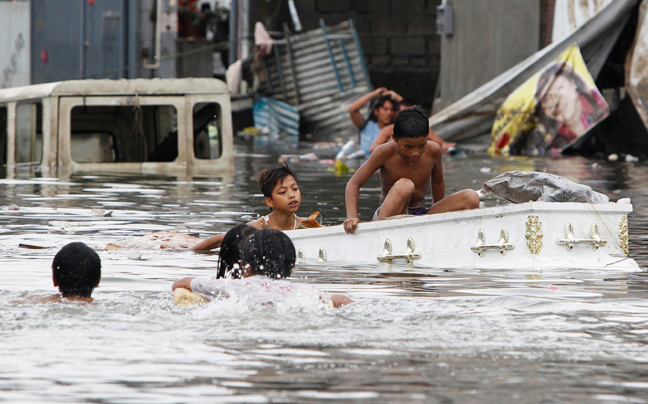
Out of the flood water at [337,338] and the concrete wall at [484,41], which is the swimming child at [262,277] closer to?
the flood water at [337,338]

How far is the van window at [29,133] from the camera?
1720cm

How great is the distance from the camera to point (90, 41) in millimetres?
27781

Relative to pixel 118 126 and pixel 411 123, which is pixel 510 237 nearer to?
pixel 411 123

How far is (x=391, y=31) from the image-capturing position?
29.3 metres

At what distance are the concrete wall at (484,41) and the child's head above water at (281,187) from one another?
14493mm

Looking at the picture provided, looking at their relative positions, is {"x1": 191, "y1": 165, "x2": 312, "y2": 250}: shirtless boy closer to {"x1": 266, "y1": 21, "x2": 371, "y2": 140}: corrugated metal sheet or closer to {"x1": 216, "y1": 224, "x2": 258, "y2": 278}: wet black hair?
{"x1": 216, "y1": 224, "x2": 258, "y2": 278}: wet black hair

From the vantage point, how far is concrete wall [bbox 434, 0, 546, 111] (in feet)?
72.1

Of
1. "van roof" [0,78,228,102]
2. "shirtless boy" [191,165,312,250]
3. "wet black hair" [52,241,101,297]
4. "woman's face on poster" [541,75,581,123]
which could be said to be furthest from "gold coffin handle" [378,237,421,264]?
"woman's face on poster" [541,75,581,123]

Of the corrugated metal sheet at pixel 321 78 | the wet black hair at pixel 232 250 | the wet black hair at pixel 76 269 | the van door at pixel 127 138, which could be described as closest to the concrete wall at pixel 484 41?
the corrugated metal sheet at pixel 321 78

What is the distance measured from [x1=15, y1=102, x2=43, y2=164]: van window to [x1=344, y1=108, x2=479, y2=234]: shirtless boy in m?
9.57

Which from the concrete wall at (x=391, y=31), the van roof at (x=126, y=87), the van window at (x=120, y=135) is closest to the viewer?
the van roof at (x=126, y=87)

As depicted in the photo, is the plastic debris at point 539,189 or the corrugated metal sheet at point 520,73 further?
the corrugated metal sheet at point 520,73

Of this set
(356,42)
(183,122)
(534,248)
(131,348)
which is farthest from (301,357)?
(356,42)

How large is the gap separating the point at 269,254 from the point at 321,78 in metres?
22.5
